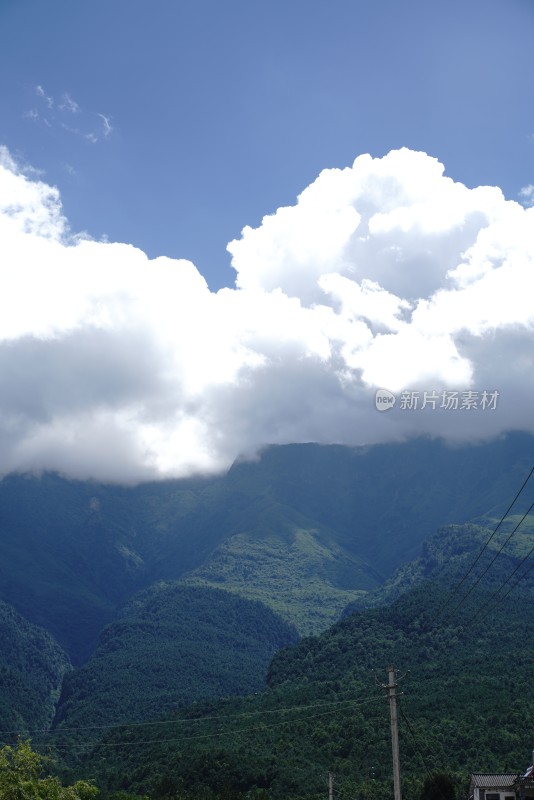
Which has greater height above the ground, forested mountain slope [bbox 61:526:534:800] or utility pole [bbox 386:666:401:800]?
A: utility pole [bbox 386:666:401:800]

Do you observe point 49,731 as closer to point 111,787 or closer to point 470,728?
point 111,787

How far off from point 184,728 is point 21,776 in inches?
4158

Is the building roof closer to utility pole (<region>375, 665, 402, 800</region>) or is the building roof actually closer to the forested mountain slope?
the forested mountain slope

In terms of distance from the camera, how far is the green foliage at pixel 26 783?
31.0 metres

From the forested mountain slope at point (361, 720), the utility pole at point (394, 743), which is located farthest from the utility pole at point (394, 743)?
the forested mountain slope at point (361, 720)

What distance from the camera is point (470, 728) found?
102 metres

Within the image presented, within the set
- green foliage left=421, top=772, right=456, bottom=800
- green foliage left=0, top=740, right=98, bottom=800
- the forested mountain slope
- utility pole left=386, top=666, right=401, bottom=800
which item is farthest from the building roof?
green foliage left=0, top=740, right=98, bottom=800

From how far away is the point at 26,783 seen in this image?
31.0 m

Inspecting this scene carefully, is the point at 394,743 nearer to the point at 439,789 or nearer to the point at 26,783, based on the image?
the point at 26,783

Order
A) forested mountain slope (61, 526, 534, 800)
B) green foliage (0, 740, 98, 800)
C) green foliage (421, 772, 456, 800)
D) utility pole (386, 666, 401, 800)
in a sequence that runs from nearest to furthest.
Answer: green foliage (0, 740, 98, 800)
utility pole (386, 666, 401, 800)
green foliage (421, 772, 456, 800)
forested mountain slope (61, 526, 534, 800)

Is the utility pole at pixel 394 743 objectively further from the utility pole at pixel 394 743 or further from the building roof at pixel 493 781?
the building roof at pixel 493 781

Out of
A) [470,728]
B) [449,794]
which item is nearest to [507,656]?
[470,728]

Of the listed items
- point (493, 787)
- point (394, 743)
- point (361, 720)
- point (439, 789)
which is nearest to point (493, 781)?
point (493, 787)

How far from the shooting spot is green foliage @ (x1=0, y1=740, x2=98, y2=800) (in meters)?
31.0
